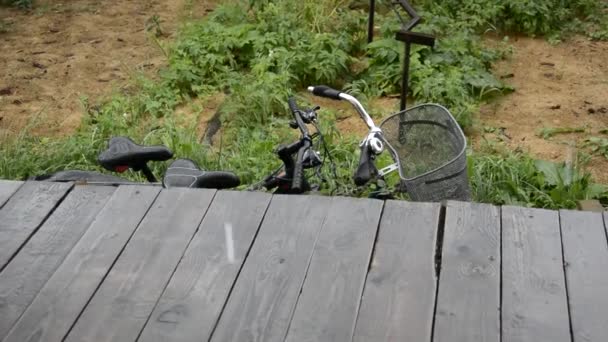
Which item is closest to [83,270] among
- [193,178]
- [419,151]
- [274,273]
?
A: [274,273]

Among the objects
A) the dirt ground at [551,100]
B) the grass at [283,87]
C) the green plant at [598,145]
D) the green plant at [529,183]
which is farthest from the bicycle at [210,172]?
the green plant at [598,145]

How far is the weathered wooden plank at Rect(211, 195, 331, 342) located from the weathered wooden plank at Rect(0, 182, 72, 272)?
82 cm

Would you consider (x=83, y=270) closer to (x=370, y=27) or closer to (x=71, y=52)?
(x=370, y=27)

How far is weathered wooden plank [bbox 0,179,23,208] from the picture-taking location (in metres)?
3.24

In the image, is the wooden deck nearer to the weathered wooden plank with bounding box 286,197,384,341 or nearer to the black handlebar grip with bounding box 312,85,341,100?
the weathered wooden plank with bounding box 286,197,384,341

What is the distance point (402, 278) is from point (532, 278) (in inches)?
15.8

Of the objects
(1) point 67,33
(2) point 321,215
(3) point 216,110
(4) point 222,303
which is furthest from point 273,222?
(1) point 67,33

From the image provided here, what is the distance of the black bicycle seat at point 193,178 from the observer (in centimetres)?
361

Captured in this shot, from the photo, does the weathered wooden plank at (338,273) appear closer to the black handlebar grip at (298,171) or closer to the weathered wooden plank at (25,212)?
the black handlebar grip at (298,171)

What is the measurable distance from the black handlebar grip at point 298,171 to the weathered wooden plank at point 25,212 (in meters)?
0.87

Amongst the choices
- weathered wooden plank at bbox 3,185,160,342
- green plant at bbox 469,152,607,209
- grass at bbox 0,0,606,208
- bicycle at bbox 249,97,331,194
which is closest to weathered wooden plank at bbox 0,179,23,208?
weathered wooden plank at bbox 3,185,160,342

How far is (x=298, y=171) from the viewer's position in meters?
3.38

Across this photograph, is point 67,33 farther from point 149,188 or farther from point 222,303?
point 222,303

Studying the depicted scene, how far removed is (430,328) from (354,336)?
0.71 ft
